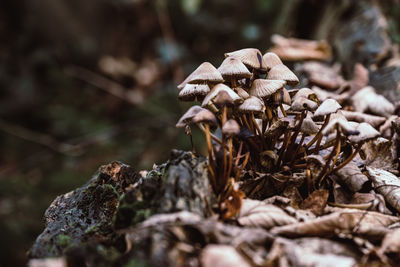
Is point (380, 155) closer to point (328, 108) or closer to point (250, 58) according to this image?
point (328, 108)

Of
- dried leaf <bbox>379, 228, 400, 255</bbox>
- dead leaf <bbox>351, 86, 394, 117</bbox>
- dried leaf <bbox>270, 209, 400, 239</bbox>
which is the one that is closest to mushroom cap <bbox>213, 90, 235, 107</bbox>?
dried leaf <bbox>270, 209, 400, 239</bbox>

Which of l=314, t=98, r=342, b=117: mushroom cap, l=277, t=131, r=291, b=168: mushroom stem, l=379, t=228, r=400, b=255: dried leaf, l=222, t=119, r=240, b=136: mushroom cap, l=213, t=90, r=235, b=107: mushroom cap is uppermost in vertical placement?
l=213, t=90, r=235, b=107: mushroom cap

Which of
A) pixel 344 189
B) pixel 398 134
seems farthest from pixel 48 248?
pixel 398 134

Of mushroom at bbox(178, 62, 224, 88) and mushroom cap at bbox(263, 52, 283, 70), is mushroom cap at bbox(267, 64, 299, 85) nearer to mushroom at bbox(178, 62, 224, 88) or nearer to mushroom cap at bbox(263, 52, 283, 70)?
mushroom cap at bbox(263, 52, 283, 70)

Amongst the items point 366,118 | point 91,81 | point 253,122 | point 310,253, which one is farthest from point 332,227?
point 91,81

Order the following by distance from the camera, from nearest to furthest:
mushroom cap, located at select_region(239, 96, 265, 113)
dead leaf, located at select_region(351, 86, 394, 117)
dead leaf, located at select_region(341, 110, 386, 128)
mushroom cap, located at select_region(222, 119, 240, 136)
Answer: mushroom cap, located at select_region(222, 119, 240, 136) < mushroom cap, located at select_region(239, 96, 265, 113) < dead leaf, located at select_region(341, 110, 386, 128) < dead leaf, located at select_region(351, 86, 394, 117)

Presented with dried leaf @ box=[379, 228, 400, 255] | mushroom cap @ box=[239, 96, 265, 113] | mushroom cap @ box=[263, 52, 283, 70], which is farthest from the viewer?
mushroom cap @ box=[263, 52, 283, 70]

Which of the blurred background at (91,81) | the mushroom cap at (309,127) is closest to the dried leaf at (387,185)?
the mushroom cap at (309,127)

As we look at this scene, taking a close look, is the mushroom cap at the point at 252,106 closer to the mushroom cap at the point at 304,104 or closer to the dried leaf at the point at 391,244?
the mushroom cap at the point at 304,104
